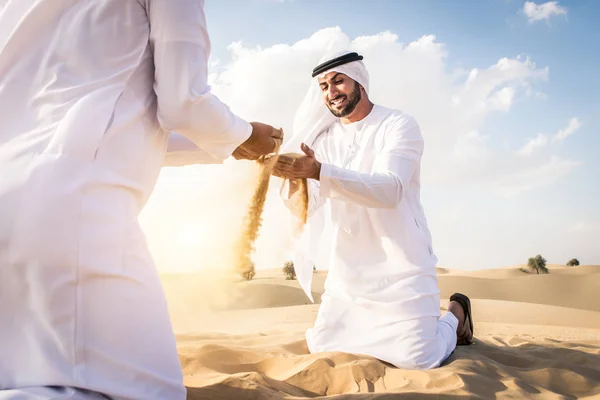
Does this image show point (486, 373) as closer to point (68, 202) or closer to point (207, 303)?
point (68, 202)

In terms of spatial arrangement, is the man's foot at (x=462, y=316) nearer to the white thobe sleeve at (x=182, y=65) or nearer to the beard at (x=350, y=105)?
the beard at (x=350, y=105)

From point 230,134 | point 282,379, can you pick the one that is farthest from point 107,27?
point 282,379

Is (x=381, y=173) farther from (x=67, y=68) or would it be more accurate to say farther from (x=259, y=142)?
(x=67, y=68)

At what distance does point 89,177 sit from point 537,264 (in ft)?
71.2

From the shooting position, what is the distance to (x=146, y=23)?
1912 mm

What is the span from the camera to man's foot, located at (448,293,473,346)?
474cm

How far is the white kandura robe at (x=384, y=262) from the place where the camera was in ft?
12.6

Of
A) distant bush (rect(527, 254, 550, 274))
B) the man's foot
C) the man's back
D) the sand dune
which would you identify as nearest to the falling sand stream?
the sand dune

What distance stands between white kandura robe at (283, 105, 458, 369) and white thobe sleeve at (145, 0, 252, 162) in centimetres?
187

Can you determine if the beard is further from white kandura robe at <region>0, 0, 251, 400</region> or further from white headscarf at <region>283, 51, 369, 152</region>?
white kandura robe at <region>0, 0, 251, 400</region>

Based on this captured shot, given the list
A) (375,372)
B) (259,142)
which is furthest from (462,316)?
(259,142)

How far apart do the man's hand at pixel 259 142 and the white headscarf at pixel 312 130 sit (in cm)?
210

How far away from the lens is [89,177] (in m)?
1.71

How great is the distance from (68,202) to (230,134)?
643 mm
